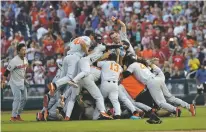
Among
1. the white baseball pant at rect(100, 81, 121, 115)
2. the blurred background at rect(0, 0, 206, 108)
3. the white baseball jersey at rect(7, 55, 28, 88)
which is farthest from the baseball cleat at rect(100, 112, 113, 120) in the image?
the blurred background at rect(0, 0, 206, 108)

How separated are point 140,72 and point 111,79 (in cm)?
90

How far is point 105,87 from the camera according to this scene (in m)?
18.9

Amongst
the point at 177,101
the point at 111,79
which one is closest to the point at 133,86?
the point at 111,79

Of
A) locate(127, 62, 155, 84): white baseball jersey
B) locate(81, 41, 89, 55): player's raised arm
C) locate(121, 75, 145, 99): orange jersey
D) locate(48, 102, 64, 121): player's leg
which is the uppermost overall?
locate(81, 41, 89, 55): player's raised arm

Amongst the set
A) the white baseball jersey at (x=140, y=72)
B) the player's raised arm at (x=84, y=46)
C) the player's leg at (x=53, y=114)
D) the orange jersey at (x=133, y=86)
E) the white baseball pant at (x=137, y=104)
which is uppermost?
the player's raised arm at (x=84, y=46)

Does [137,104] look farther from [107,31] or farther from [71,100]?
[107,31]

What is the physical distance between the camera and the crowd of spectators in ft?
94.2

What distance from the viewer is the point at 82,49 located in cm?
1897

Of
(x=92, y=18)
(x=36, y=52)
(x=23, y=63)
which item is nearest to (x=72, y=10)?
(x=92, y=18)

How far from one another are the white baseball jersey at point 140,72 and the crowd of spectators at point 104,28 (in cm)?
700

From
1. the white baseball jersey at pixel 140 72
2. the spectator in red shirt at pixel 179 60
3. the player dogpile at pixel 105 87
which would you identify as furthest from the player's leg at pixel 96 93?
the spectator in red shirt at pixel 179 60

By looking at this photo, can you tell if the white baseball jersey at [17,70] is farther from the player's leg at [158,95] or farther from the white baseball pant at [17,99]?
the player's leg at [158,95]

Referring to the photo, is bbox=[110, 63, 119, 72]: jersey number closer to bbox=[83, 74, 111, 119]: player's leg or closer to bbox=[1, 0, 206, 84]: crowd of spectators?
bbox=[83, 74, 111, 119]: player's leg

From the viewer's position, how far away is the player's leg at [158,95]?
19000 millimetres
